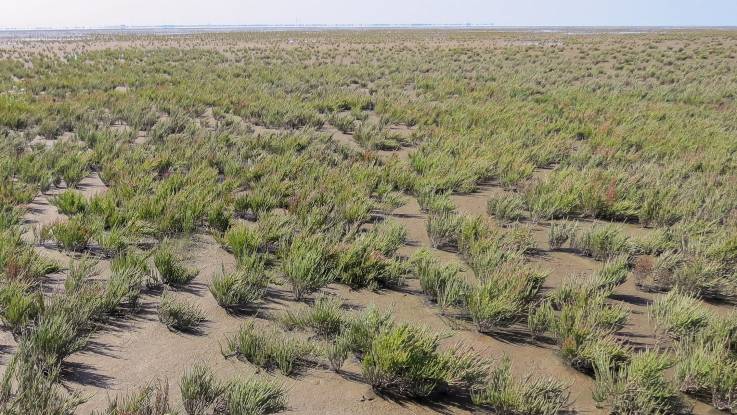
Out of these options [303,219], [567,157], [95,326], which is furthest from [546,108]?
[95,326]

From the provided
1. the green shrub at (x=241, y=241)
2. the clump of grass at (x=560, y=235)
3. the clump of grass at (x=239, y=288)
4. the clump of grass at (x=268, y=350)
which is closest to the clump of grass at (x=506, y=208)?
the clump of grass at (x=560, y=235)

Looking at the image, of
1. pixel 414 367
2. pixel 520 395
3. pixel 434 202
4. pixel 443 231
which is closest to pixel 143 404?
pixel 414 367

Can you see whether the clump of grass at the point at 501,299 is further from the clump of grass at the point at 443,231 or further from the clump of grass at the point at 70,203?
the clump of grass at the point at 70,203

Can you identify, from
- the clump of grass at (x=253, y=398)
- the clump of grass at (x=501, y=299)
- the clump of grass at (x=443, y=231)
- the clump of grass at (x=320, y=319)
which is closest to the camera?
the clump of grass at (x=253, y=398)

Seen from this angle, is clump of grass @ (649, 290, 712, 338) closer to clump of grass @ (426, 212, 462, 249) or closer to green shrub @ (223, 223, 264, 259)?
clump of grass @ (426, 212, 462, 249)

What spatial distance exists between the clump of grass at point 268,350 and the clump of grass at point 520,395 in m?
1.27

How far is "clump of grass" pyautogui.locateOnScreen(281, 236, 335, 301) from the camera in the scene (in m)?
4.55

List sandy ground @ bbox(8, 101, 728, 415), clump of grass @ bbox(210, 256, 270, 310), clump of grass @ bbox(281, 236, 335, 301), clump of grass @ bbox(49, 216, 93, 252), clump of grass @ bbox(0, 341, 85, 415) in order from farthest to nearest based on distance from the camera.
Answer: clump of grass @ bbox(49, 216, 93, 252), clump of grass @ bbox(281, 236, 335, 301), clump of grass @ bbox(210, 256, 270, 310), sandy ground @ bbox(8, 101, 728, 415), clump of grass @ bbox(0, 341, 85, 415)

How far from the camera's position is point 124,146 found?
9289 mm

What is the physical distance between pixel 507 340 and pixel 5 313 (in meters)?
3.88

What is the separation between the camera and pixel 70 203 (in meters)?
6.02

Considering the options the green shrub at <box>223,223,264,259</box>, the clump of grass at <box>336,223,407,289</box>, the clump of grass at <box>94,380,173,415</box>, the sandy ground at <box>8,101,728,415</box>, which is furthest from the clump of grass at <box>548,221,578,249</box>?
the clump of grass at <box>94,380,173,415</box>

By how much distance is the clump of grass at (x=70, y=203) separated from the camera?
5965 mm

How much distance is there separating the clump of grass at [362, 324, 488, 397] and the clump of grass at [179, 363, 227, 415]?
3.26 ft
